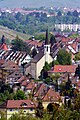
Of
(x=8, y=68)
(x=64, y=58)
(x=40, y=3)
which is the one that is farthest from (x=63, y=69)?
(x=40, y=3)

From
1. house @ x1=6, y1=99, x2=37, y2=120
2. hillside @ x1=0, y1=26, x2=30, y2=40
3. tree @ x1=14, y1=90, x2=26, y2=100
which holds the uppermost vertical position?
house @ x1=6, y1=99, x2=37, y2=120

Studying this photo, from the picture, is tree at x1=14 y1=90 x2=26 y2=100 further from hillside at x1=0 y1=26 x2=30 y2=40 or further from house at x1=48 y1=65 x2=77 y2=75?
hillside at x1=0 y1=26 x2=30 y2=40

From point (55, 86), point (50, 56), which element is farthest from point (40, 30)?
point (55, 86)

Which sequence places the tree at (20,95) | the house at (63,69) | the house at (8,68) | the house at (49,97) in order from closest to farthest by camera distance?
the house at (49,97)
the tree at (20,95)
the house at (63,69)
the house at (8,68)

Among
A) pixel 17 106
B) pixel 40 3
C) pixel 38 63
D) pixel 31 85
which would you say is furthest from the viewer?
pixel 40 3

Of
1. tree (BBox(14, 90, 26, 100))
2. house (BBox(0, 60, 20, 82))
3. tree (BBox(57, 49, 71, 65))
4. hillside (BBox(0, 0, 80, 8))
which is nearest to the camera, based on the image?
tree (BBox(14, 90, 26, 100))

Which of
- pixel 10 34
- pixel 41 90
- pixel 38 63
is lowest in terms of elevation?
pixel 10 34

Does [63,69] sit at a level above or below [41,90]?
below

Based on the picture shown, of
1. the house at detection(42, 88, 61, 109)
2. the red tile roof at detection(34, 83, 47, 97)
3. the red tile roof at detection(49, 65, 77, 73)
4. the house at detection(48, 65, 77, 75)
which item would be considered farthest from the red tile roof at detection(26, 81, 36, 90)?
the red tile roof at detection(49, 65, 77, 73)

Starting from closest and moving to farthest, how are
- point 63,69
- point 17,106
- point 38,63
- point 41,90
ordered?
point 17,106
point 41,90
point 63,69
point 38,63

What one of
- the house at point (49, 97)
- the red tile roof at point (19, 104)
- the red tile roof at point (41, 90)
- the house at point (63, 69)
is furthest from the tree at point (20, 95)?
the house at point (63, 69)

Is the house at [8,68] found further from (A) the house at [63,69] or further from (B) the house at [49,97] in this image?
(B) the house at [49,97]

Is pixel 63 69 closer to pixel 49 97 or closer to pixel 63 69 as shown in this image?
pixel 63 69
